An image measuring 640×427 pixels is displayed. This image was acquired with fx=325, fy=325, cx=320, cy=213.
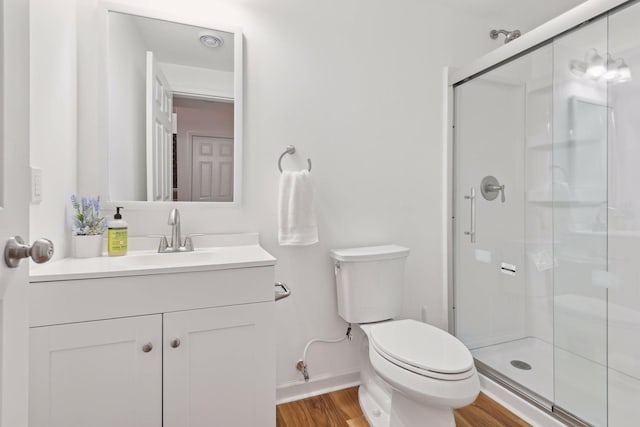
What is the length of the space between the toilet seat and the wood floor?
1.46 ft

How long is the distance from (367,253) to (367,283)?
0.15m

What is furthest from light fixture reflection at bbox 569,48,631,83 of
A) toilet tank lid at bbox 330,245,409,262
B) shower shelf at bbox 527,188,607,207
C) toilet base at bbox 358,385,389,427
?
toilet base at bbox 358,385,389,427

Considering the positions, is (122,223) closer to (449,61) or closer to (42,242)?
(42,242)

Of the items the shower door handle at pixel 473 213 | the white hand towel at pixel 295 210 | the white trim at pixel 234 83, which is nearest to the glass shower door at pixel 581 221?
the shower door handle at pixel 473 213

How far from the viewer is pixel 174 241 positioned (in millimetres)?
1404

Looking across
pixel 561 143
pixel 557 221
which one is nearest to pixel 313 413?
pixel 557 221

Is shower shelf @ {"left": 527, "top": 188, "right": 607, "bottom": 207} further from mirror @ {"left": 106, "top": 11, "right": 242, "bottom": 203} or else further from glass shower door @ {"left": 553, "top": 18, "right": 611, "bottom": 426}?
mirror @ {"left": 106, "top": 11, "right": 242, "bottom": 203}

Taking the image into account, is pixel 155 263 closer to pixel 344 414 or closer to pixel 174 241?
pixel 174 241

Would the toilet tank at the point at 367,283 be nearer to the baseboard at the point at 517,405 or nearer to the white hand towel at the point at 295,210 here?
the white hand towel at the point at 295,210

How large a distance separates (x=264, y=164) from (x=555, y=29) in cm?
145

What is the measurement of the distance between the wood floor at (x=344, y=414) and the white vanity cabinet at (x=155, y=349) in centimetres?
36

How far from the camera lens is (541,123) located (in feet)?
5.38

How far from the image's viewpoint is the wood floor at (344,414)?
1485 mm

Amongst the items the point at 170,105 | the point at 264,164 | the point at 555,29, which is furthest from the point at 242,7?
the point at 555,29
